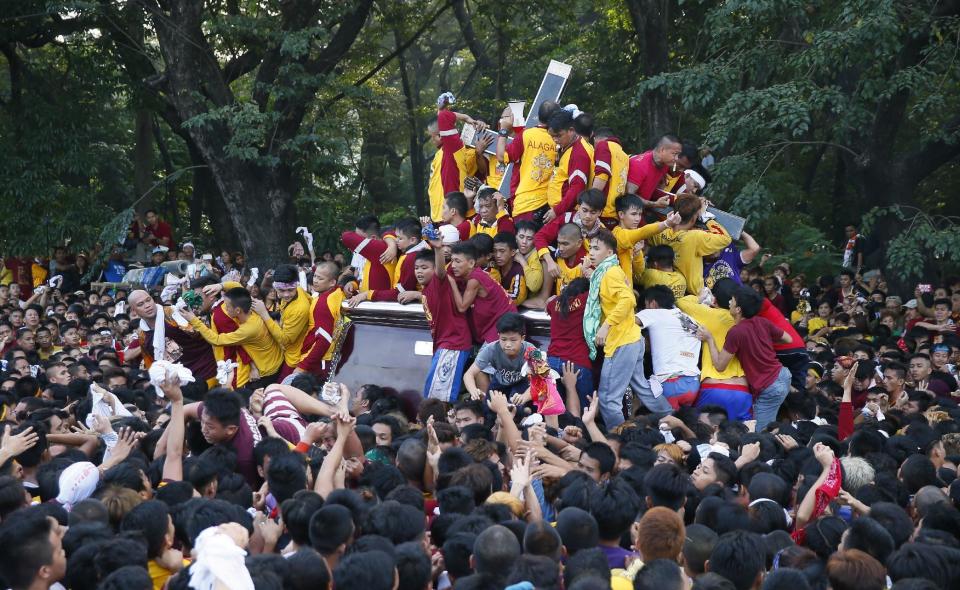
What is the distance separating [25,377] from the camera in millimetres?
10844

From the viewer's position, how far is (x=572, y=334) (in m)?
9.81

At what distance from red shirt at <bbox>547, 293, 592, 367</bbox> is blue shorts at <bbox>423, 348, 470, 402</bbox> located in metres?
0.85

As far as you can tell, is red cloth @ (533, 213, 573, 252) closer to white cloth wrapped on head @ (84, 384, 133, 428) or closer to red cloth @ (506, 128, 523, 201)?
red cloth @ (506, 128, 523, 201)

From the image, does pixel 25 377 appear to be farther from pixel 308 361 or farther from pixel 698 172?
pixel 698 172

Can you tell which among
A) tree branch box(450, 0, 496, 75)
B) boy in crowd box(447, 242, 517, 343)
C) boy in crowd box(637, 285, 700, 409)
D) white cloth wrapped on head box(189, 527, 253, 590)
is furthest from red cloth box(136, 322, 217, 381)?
tree branch box(450, 0, 496, 75)

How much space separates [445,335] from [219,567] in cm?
610

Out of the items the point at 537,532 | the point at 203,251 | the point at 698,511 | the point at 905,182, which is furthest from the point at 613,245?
the point at 203,251

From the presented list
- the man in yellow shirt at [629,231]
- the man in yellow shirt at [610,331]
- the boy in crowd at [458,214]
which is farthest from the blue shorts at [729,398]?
the boy in crowd at [458,214]

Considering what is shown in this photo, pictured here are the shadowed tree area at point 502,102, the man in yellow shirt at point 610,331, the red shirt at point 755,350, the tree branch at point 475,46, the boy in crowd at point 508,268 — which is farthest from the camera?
the tree branch at point 475,46

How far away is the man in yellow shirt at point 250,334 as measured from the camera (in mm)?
10766

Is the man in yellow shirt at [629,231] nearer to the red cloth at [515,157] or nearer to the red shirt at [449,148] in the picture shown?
the red cloth at [515,157]

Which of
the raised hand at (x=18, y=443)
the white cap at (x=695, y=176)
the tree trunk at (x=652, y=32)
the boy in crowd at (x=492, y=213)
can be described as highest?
the tree trunk at (x=652, y=32)

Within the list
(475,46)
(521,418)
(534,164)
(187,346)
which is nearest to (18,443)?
(521,418)

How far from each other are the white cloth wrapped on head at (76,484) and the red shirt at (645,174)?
6237 millimetres
